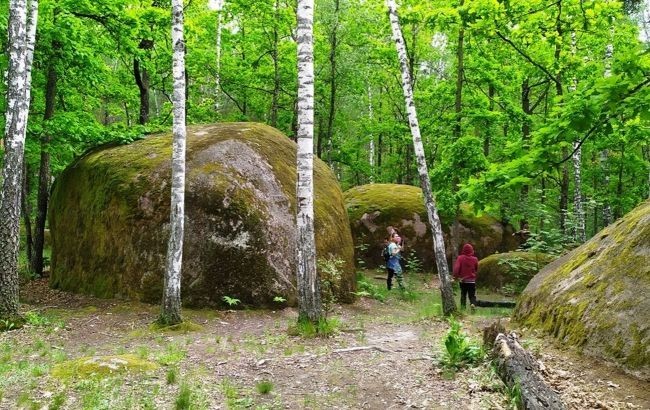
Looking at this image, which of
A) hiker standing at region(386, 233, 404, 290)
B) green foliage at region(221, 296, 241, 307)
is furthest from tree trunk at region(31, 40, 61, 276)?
hiker standing at region(386, 233, 404, 290)

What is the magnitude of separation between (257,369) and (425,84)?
20.8 metres

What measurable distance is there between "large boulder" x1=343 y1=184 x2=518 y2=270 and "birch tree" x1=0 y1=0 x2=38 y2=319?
A: 1406cm

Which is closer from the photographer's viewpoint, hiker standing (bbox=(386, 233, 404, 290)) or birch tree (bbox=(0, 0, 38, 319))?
birch tree (bbox=(0, 0, 38, 319))

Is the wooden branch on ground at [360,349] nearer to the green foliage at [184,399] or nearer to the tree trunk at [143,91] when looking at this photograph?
the green foliage at [184,399]

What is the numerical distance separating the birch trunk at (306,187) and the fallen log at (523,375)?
383cm

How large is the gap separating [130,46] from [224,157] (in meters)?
4.30

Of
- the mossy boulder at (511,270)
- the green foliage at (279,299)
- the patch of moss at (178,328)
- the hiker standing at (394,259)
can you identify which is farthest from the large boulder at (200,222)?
the mossy boulder at (511,270)

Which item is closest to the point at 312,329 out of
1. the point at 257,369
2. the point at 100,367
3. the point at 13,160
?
the point at 257,369

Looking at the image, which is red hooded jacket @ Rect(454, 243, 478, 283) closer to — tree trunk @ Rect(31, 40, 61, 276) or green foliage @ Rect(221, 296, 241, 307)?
green foliage @ Rect(221, 296, 241, 307)

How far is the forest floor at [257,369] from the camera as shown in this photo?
5591 mm

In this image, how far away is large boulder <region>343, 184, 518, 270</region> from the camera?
870 inches

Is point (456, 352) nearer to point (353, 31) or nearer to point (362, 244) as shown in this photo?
point (362, 244)

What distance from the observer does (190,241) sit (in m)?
12.6

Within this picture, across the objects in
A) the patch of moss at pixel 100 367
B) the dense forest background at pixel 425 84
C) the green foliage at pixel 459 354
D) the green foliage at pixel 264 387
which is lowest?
the green foliage at pixel 264 387
